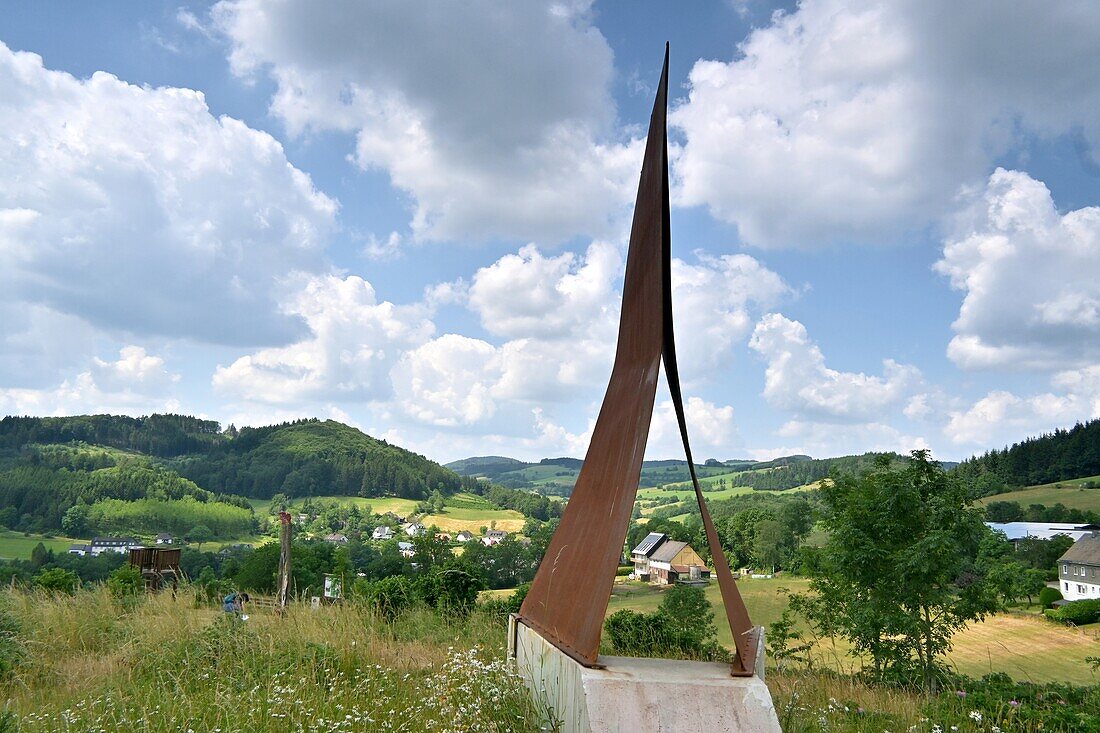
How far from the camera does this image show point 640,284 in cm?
596

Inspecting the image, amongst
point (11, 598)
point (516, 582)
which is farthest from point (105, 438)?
point (11, 598)

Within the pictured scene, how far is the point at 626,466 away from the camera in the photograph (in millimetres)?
4859

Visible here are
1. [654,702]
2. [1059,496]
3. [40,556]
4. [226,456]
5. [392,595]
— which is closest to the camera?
[654,702]

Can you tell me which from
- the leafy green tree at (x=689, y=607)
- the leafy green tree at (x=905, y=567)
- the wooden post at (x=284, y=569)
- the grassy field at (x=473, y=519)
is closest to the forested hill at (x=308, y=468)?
the grassy field at (x=473, y=519)

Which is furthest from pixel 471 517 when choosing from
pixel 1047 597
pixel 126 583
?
pixel 126 583

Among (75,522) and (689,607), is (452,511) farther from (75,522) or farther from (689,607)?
(689,607)

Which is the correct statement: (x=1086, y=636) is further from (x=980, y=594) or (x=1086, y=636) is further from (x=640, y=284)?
(x=640, y=284)

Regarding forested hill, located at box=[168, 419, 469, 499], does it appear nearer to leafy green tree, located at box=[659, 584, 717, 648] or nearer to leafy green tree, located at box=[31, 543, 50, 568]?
leafy green tree, located at box=[31, 543, 50, 568]

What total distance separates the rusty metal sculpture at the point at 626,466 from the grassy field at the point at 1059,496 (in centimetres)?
6949

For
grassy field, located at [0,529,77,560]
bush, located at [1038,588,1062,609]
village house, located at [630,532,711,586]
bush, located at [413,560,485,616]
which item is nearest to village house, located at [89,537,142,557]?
grassy field, located at [0,529,77,560]

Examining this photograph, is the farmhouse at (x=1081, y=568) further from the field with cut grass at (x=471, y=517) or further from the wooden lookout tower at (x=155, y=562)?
the wooden lookout tower at (x=155, y=562)

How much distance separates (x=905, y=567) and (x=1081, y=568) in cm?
4259

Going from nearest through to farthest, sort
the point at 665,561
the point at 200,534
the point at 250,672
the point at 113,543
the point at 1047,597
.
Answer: the point at 250,672 → the point at 1047,597 → the point at 665,561 → the point at 113,543 → the point at 200,534

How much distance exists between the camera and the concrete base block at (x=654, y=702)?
12.3ft
